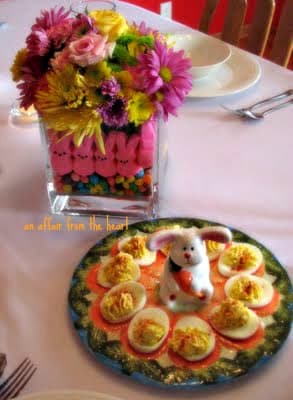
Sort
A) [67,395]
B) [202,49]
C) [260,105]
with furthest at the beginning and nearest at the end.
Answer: [202,49], [260,105], [67,395]

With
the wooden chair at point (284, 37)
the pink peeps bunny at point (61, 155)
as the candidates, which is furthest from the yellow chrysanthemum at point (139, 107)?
the wooden chair at point (284, 37)

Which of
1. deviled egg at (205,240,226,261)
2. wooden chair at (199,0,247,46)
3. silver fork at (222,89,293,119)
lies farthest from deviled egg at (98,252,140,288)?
wooden chair at (199,0,247,46)

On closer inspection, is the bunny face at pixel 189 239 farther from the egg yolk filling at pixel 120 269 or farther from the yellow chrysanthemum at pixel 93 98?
the yellow chrysanthemum at pixel 93 98

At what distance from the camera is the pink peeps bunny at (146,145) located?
75 cm

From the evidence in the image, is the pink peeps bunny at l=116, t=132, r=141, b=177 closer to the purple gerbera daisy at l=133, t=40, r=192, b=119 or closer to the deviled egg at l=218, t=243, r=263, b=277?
the purple gerbera daisy at l=133, t=40, r=192, b=119

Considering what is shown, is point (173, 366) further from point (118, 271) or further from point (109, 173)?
point (109, 173)

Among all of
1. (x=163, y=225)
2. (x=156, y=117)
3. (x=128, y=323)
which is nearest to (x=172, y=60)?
(x=156, y=117)

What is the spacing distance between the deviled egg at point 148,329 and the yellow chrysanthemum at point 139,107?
0.85ft

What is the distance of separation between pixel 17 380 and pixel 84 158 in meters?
0.33

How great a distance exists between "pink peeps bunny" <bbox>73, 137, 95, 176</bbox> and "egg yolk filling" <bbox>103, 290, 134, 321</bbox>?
0.75ft

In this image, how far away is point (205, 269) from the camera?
638 mm

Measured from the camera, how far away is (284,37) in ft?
4.79

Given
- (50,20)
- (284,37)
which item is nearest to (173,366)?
(50,20)

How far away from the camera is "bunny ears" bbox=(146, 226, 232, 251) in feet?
1.97
